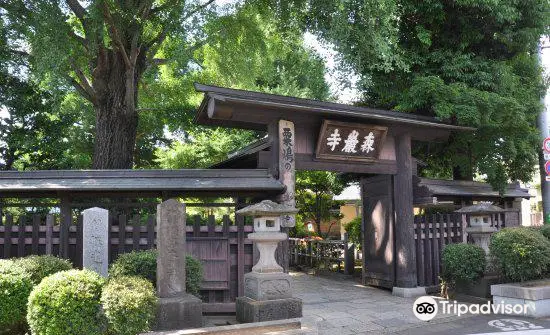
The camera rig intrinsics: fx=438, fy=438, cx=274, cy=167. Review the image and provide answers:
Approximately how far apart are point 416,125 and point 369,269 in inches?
183

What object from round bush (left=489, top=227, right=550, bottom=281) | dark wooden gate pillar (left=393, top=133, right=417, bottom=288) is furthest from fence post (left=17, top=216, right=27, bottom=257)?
round bush (left=489, top=227, right=550, bottom=281)

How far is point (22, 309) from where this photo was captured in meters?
6.95

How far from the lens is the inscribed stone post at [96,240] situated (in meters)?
Result: 9.48

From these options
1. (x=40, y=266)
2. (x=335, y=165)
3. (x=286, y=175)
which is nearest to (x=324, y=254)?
(x=335, y=165)

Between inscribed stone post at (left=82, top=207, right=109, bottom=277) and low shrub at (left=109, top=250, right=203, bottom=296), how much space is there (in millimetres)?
1711

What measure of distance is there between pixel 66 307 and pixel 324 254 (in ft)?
41.4

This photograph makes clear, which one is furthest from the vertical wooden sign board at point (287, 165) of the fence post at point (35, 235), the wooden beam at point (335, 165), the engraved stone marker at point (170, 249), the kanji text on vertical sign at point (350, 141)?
the fence post at point (35, 235)

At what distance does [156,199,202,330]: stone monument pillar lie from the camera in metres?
7.20

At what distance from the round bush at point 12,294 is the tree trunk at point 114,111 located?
5.96m

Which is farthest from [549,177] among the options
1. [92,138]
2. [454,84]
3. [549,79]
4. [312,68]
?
[92,138]

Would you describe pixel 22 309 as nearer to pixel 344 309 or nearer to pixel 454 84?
pixel 344 309

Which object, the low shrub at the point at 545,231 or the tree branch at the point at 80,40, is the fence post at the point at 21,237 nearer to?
the tree branch at the point at 80,40

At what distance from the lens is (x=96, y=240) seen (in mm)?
9578

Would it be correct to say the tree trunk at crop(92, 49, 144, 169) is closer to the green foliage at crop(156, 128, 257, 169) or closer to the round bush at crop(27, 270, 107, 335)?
the round bush at crop(27, 270, 107, 335)
